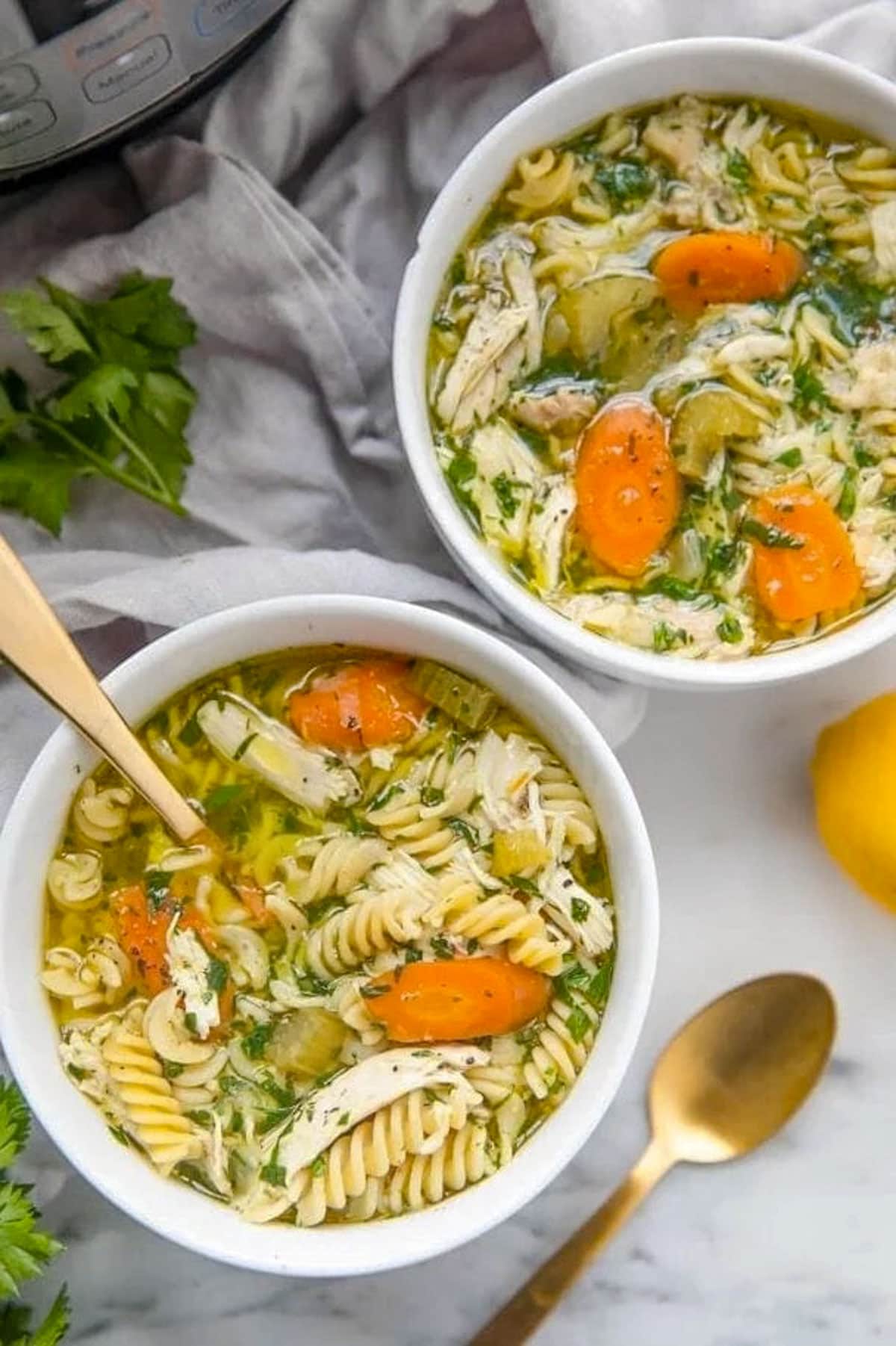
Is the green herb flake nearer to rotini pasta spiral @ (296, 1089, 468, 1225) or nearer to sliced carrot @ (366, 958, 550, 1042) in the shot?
sliced carrot @ (366, 958, 550, 1042)

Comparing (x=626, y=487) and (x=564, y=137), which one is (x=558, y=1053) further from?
(x=564, y=137)

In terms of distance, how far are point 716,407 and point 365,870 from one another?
75cm

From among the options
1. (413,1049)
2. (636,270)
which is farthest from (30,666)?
(636,270)

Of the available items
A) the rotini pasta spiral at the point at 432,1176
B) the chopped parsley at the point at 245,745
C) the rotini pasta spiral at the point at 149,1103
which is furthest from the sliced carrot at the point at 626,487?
the rotini pasta spiral at the point at 149,1103

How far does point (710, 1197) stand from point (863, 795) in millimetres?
633

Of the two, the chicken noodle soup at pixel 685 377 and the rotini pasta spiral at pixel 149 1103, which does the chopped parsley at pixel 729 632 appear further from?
the rotini pasta spiral at pixel 149 1103

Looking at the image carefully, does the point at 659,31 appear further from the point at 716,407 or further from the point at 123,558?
the point at 123,558

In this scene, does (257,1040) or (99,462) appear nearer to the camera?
(257,1040)

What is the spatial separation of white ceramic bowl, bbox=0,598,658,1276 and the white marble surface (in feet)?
1.31

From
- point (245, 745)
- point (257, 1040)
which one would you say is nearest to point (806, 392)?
point (245, 745)

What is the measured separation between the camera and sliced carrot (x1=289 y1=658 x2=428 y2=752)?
2.23 meters

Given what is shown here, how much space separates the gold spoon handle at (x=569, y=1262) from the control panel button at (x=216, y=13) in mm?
1578

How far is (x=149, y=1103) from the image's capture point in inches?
84.0

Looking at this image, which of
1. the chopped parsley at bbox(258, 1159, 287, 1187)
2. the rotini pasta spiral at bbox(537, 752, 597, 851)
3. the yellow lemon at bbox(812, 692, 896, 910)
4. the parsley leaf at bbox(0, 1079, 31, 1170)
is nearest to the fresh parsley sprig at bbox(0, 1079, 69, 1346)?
the parsley leaf at bbox(0, 1079, 31, 1170)
